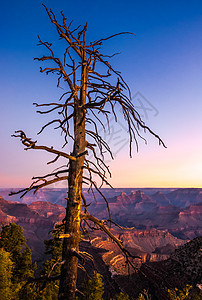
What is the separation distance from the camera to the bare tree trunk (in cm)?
298

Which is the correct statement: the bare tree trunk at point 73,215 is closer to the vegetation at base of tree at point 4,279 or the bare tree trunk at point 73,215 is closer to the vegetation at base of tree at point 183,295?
the vegetation at base of tree at point 183,295

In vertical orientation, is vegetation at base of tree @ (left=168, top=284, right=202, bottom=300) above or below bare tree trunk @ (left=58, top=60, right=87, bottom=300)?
below

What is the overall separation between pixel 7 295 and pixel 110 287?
37474 millimetres

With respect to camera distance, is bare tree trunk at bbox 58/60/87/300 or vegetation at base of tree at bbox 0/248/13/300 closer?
bare tree trunk at bbox 58/60/87/300

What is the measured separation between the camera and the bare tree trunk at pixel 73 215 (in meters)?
2.98

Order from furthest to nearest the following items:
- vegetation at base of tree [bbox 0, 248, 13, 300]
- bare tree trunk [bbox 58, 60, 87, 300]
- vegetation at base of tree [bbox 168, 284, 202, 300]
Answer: vegetation at base of tree [bbox 0, 248, 13, 300], vegetation at base of tree [bbox 168, 284, 202, 300], bare tree trunk [bbox 58, 60, 87, 300]

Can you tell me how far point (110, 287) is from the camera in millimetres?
45031

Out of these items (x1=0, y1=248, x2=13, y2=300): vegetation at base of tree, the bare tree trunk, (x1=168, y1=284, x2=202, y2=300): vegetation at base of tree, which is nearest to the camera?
the bare tree trunk

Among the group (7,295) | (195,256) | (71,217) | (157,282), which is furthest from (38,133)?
(195,256)

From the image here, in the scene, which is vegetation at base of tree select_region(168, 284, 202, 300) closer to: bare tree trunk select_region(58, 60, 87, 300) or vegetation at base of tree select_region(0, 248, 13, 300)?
bare tree trunk select_region(58, 60, 87, 300)

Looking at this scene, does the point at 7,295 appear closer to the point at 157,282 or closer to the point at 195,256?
the point at 157,282

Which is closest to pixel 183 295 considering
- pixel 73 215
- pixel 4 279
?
pixel 73 215

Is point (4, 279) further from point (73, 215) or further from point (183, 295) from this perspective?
point (73, 215)

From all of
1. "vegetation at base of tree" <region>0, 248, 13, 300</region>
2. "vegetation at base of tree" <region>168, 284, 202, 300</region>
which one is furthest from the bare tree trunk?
"vegetation at base of tree" <region>0, 248, 13, 300</region>
